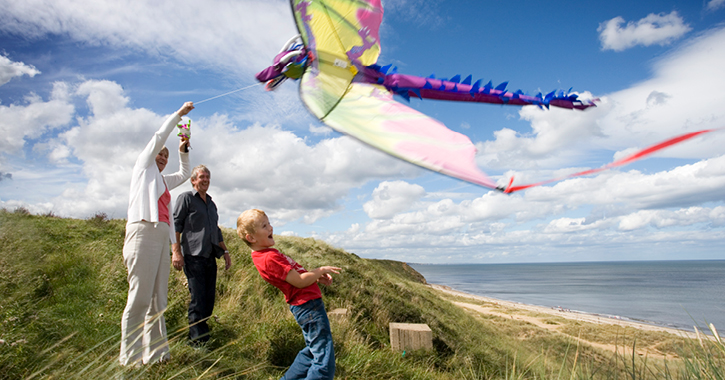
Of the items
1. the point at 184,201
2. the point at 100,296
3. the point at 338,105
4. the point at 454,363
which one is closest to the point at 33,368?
the point at 184,201

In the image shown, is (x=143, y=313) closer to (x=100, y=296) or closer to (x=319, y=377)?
(x=319, y=377)

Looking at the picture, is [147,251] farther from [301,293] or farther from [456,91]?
[456,91]

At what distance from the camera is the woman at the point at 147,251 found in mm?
2641

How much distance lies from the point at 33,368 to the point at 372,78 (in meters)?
3.10

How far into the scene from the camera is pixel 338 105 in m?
2.13

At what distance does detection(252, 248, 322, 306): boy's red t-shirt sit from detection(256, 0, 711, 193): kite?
995 millimetres

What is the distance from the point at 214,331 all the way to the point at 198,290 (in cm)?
80

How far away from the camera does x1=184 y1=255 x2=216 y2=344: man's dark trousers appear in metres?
3.40

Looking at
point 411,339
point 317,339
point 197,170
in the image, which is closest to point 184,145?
point 197,170

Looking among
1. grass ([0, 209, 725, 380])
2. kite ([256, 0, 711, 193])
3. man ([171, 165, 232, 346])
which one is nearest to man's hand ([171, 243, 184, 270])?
man ([171, 165, 232, 346])

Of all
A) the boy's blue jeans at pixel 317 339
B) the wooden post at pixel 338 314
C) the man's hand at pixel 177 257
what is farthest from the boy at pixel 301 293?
the wooden post at pixel 338 314

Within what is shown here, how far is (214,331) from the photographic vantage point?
3928 millimetres

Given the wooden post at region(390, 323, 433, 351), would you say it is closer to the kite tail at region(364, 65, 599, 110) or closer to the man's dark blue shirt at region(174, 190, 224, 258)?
the man's dark blue shirt at region(174, 190, 224, 258)

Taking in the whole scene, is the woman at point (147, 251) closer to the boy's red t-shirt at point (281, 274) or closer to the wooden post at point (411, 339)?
the boy's red t-shirt at point (281, 274)
